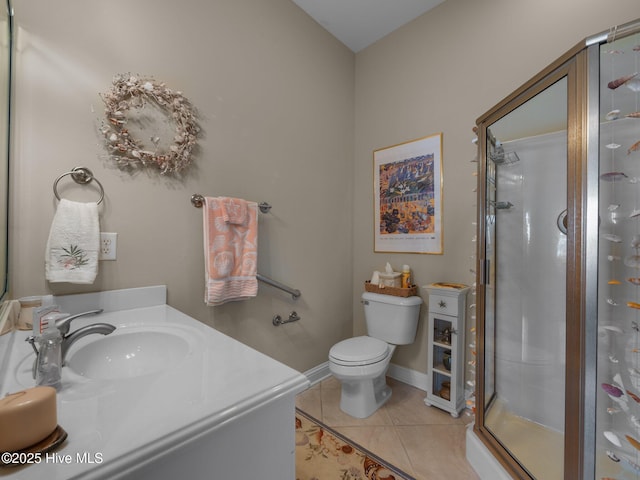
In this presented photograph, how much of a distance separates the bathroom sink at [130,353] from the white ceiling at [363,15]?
2293mm

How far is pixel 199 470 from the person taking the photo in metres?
0.46

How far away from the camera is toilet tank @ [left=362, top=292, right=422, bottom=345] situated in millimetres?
1873

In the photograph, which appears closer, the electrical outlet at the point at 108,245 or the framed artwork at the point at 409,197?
the electrical outlet at the point at 108,245

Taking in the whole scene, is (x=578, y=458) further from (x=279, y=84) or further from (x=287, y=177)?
(x=279, y=84)

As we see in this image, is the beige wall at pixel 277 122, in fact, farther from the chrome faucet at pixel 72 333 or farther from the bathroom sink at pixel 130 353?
the chrome faucet at pixel 72 333

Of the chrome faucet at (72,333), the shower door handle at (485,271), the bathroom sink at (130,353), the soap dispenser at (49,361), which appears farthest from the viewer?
the shower door handle at (485,271)

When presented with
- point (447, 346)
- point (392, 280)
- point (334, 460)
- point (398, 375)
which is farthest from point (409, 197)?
point (334, 460)

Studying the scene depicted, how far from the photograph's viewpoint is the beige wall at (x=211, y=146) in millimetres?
1047

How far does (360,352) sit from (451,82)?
188cm

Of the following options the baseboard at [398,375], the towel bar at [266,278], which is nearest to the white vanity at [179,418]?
the towel bar at [266,278]


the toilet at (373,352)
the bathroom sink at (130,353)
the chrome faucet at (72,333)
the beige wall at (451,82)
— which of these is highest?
the beige wall at (451,82)

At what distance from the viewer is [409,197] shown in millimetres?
2078

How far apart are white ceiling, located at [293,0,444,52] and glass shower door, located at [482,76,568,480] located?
128 cm

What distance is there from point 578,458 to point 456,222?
127cm
